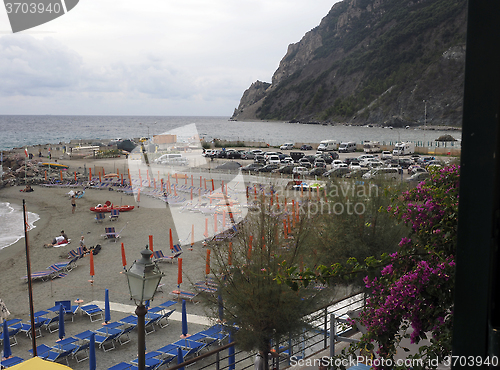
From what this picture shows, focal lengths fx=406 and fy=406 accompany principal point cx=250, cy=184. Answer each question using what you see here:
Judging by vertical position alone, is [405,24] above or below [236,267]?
above

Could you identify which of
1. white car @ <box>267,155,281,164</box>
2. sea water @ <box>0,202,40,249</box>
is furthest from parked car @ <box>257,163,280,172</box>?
sea water @ <box>0,202,40,249</box>

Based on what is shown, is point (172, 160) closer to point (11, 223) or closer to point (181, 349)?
point (11, 223)

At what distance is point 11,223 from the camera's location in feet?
83.0

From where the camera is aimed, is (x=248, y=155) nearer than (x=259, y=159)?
No

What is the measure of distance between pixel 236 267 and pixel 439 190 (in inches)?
213

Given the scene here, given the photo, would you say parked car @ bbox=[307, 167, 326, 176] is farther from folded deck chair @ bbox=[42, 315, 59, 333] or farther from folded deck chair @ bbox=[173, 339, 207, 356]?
folded deck chair @ bbox=[173, 339, 207, 356]

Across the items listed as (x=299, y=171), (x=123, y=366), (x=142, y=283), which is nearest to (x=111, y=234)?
(x=123, y=366)

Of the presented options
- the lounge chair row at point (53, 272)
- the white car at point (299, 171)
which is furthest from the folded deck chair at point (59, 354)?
the white car at point (299, 171)

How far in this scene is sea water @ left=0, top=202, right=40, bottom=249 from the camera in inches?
855

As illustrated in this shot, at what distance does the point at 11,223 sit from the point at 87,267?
12051mm

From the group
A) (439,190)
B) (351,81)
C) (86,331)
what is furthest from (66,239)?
(351,81)

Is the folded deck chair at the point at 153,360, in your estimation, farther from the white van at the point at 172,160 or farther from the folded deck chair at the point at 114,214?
the white van at the point at 172,160

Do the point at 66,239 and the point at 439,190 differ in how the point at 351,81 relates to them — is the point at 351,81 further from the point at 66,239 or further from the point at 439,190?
the point at 439,190

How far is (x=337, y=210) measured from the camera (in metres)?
11.2
